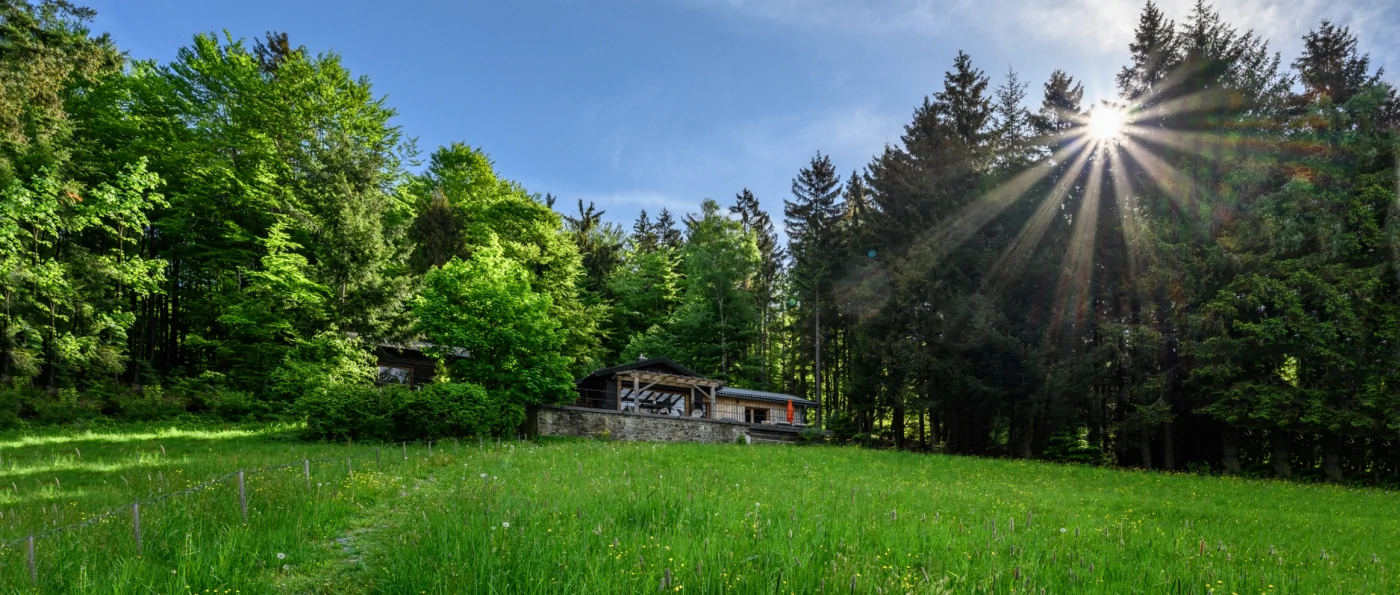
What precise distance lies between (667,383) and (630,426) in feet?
21.2

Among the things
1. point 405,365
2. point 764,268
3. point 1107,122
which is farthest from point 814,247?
point 405,365

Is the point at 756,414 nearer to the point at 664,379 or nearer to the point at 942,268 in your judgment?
the point at 664,379

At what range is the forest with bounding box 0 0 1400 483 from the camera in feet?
72.8

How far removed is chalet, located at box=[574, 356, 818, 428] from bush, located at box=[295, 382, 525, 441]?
11.3 m

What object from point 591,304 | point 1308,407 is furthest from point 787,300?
point 1308,407

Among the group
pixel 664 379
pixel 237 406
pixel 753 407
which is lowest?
pixel 753 407

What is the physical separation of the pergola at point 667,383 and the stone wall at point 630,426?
380 cm

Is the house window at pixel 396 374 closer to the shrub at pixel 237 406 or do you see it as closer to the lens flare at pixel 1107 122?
the shrub at pixel 237 406

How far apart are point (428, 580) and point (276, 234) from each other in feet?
91.1

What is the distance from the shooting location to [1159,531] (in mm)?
8516

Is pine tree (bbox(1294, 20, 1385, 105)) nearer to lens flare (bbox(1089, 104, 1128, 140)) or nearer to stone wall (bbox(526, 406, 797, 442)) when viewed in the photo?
lens flare (bbox(1089, 104, 1128, 140))

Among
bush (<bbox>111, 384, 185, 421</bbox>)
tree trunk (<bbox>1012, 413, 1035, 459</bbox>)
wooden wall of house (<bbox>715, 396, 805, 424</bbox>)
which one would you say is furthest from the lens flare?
bush (<bbox>111, 384, 185, 421</bbox>)

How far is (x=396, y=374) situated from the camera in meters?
33.0

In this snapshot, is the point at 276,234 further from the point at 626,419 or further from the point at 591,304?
the point at 591,304
